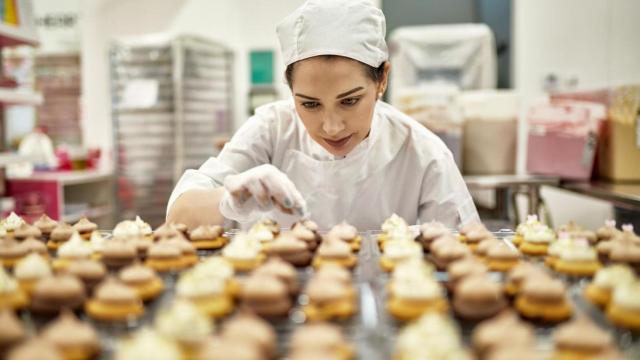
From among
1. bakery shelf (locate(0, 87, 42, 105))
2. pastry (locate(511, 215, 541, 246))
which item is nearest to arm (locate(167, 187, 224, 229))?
pastry (locate(511, 215, 541, 246))

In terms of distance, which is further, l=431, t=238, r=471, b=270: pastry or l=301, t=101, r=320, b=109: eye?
l=301, t=101, r=320, b=109: eye

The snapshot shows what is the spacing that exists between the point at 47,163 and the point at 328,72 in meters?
3.35

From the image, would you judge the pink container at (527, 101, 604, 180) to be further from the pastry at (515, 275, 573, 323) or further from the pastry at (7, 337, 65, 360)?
the pastry at (7, 337, 65, 360)

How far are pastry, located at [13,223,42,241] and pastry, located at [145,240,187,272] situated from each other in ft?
1.39

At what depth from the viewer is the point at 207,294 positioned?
3.12 feet

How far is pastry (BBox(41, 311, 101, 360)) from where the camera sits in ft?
2.48

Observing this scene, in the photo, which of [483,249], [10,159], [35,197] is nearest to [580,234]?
[483,249]

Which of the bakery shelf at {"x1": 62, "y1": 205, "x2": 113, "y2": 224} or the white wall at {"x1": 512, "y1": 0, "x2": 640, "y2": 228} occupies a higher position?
the white wall at {"x1": 512, "y1": 0, "x2": 640, "y2": 228}

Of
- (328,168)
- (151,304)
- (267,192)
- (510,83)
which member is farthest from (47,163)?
(510,83)

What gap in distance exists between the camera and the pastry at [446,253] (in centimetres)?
116

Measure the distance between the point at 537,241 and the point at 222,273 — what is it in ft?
2.46

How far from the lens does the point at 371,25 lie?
1812 millimetres

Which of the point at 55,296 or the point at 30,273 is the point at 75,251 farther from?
the point at 55,296

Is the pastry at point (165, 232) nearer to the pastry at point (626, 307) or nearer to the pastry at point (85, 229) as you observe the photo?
the pastry at point (85, 229)
